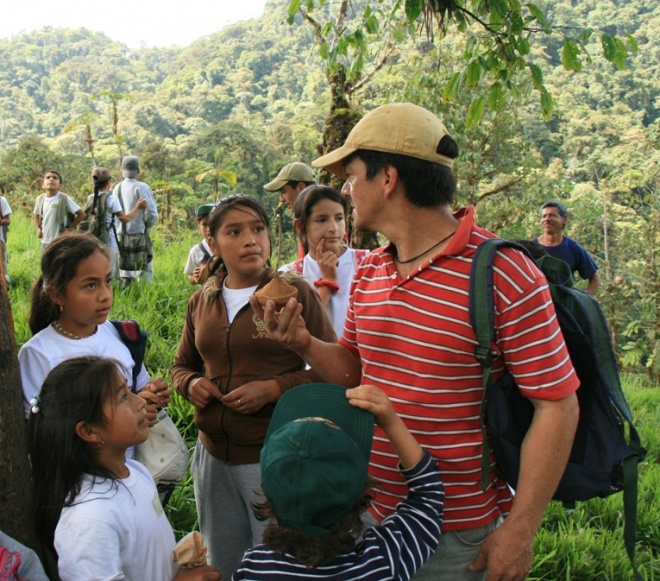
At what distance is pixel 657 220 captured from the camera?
8.86m

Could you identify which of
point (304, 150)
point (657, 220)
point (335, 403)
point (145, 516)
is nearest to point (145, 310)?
point (145, 516)

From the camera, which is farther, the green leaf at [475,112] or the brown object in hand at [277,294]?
the green leaf at [475,112]

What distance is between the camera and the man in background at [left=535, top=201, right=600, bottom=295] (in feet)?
18.9

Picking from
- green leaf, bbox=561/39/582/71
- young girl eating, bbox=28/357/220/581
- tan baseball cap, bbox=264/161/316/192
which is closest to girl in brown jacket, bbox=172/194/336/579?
young girl eating, bbox=28/357/220/581

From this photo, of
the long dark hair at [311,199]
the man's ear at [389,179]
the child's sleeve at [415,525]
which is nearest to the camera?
the child's sleeve at [415,525]

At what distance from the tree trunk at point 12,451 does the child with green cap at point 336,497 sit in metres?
0.79

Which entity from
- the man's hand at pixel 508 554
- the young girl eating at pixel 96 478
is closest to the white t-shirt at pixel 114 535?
the young girl eating at pixel 96 478

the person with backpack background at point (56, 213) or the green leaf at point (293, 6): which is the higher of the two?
the green leaf at point (293, 6)

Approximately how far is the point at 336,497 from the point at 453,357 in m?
0.45

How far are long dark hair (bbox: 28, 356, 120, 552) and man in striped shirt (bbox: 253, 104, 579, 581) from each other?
52 cm

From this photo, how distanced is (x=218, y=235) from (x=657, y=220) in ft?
27.0

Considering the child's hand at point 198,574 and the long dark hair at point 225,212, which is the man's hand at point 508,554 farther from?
the long dark hair at point 225,212

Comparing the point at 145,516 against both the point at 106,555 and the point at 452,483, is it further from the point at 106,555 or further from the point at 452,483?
the point at 452,483

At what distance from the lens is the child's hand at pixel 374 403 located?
A: 1.42 metres
